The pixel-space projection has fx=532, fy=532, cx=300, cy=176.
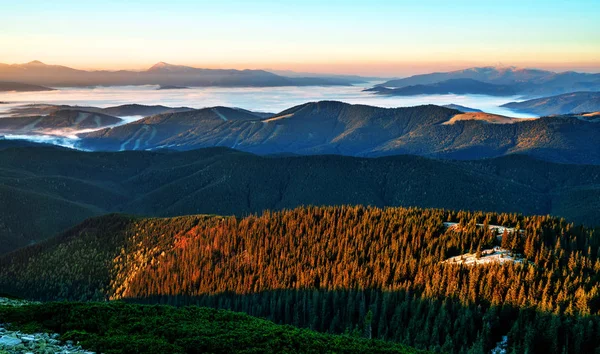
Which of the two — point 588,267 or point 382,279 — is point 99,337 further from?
point 588,267

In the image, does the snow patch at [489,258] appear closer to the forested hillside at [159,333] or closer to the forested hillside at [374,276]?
the forested hillside at [374,276]

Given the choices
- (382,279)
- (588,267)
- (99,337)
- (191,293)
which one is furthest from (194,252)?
(99,337)

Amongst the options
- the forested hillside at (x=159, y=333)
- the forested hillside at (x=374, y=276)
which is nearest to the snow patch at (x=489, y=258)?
the forested hillside at (x=374, y=276)

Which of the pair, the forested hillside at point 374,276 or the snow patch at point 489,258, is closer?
the forested hillside at point 374,276

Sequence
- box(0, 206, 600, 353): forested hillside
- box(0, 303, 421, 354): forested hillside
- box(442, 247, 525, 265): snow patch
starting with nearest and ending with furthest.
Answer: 1. box(0, 303, 421, 354): forested hillside
2. box(0, 206, 600, 353): forested hillside
3. box(442, 247, 525, 265): snow patch

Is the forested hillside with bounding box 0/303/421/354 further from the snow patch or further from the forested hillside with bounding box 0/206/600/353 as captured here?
the snow patch

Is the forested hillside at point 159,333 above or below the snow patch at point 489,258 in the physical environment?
above

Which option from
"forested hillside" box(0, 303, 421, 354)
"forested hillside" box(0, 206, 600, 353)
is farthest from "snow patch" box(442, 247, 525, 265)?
"forested hillside" box(0, 303, 421, 354)

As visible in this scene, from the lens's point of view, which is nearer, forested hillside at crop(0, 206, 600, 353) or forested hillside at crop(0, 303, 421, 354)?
forested hillside at crop(0, 303, 421, 354)

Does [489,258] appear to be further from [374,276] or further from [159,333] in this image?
[159,333]
